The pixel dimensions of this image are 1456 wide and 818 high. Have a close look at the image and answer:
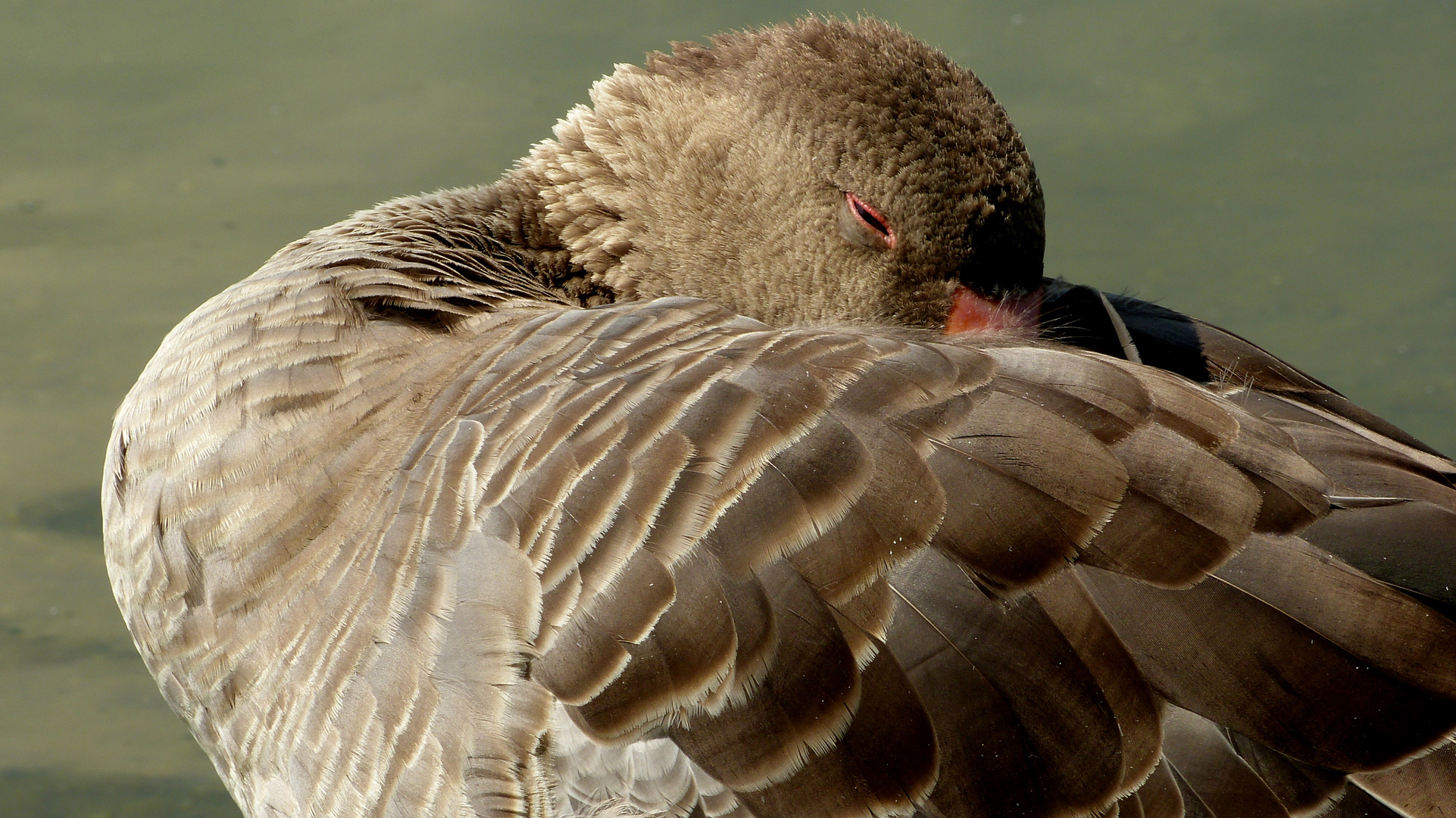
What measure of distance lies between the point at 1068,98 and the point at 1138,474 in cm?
477

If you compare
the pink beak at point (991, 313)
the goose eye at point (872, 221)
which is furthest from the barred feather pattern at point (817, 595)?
the goose eye at point (872, 221)

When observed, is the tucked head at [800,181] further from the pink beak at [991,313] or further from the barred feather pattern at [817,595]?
the barred feather pattern at [817,595]

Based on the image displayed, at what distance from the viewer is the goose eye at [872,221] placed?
316 centimetres

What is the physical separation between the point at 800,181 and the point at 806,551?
47.9 inches

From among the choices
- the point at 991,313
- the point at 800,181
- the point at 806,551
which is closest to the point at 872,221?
the point at 800,181

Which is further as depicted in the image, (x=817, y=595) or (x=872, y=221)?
(x=872, y=221)

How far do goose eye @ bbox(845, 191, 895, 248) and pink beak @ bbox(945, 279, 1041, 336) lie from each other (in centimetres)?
19

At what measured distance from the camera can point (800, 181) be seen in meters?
3.24

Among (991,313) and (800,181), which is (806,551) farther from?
(800,181)

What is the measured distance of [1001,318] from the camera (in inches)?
120

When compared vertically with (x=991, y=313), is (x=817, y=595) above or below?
below

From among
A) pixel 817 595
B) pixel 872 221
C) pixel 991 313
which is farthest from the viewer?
pixel 872 221

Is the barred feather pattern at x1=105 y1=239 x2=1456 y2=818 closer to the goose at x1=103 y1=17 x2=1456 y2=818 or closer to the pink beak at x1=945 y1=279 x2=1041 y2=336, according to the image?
the goose at x1=103 y1=17 x2=1456 y2=818

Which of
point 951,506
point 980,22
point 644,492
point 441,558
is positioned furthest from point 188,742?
point 980,22
